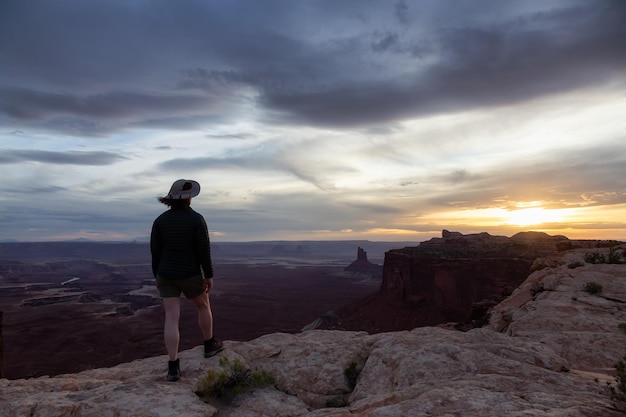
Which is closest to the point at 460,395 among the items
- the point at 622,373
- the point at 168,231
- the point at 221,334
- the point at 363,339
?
the point at 622,373

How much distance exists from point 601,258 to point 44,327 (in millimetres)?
63470

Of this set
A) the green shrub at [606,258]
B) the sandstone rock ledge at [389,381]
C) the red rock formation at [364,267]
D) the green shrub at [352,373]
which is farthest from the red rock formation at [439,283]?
the red rock formation at [364,267]

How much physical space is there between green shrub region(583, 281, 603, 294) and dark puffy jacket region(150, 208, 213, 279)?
8.83m

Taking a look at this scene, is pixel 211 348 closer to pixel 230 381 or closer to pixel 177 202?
pixel 230 381

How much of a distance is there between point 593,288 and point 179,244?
366 inches

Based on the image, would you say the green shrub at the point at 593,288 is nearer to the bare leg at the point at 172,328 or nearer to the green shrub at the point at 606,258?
the green shrub at the point at 606,258

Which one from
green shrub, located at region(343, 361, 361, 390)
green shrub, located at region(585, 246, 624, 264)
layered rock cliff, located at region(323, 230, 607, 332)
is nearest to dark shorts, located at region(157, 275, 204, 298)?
green shrub, located at region(343, 361, 361, 390)

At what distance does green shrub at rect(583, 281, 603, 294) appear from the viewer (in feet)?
28.8

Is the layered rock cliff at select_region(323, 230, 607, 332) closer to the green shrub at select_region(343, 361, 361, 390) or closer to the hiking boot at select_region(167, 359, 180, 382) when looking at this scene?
the green shrub at select_region(343, 361, 361, 390)

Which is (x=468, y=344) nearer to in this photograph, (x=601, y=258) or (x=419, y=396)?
(x=419, y=396)

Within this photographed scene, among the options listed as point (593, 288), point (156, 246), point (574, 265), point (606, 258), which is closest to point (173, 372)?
point (156, 246)

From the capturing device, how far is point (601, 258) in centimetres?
1153

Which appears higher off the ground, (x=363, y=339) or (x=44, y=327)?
(x=363, y=339)

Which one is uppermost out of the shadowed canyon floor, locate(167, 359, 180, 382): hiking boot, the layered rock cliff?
locate(167, 359, 180, 382): hiking boot
